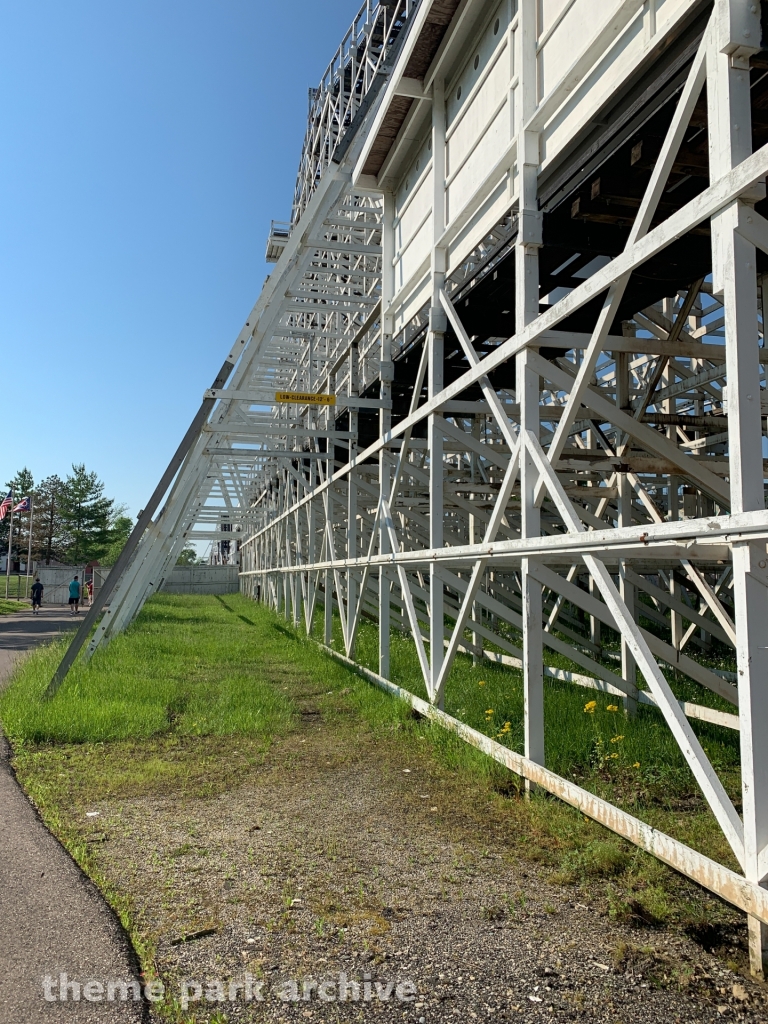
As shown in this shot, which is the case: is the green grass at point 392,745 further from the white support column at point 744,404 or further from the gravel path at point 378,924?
the white support column at point 744,404

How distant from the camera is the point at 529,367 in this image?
5320mm

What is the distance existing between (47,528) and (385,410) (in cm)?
6916

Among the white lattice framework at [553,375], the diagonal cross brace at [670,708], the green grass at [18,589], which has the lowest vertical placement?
the green grass at [18,589]

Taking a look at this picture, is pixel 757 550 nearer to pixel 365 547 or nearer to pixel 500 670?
pixel 500 670

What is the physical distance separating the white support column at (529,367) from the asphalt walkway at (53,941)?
2.84 metres

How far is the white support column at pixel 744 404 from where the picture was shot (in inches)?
118

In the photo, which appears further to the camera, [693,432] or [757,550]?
[693,432]

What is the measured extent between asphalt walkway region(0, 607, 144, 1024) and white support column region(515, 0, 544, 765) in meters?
2.84

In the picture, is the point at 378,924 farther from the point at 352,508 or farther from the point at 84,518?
the point at 84,518

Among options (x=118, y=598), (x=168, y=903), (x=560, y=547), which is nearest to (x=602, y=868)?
(x=560, y=547)

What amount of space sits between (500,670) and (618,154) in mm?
7095

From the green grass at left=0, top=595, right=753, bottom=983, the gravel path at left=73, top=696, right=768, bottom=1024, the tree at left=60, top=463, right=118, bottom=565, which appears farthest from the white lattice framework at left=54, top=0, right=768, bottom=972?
the tree at left=60, top=463, right=118, bottom=565

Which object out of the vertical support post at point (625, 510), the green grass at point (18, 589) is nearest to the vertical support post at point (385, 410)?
the vertical support post at point (625, 510)

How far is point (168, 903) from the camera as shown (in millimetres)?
3646
